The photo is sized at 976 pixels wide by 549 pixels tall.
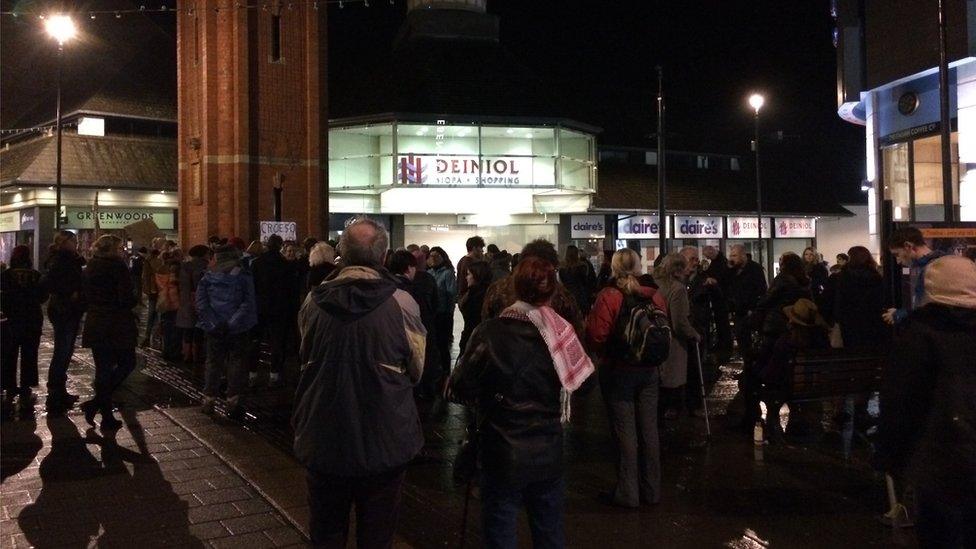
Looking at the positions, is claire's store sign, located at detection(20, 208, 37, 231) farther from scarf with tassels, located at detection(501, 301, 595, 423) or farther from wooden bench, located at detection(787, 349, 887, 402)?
scarf with tassels, located at detection(501, 301, 595, 423)

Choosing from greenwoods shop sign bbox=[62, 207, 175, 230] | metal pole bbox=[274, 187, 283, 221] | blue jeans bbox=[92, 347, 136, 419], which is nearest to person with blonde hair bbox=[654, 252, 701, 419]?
blue jeans bbox=[92, 347, 136, 419]

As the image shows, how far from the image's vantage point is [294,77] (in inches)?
1017

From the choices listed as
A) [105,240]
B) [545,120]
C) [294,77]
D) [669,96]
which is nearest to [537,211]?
[545,120]

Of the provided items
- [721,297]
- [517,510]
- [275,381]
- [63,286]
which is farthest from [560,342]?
[721,297]

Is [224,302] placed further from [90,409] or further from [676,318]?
[676,318]

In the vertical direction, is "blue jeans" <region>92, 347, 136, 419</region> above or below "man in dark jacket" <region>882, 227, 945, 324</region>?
below

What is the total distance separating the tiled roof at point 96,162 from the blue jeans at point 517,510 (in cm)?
3459

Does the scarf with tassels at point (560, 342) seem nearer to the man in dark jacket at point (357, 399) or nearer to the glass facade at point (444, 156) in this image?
the man in dark jacket at point (357, 399)

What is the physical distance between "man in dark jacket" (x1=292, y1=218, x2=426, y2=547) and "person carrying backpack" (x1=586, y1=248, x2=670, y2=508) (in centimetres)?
247

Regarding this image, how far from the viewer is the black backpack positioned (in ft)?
18.6

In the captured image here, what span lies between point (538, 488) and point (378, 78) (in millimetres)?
31320

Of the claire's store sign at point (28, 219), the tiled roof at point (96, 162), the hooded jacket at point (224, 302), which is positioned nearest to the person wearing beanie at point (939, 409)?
the hooded jacket at point (224, 302)

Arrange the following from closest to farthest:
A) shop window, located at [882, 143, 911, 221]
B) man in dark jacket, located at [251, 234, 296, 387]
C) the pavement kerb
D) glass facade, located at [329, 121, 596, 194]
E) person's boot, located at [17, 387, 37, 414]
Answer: the pavement kerb → person's boot, located at [17, 387, 37, 414] → man in dark jacket, located at [251, 234, 296, 387] → shop window, located at [882, 143, 911, 221] → glass facade, located at [329, 121, 596, 194]

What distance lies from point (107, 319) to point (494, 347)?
553cm
